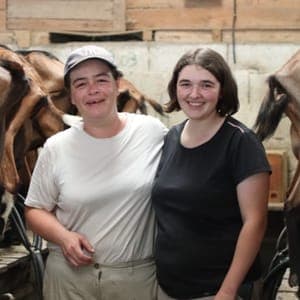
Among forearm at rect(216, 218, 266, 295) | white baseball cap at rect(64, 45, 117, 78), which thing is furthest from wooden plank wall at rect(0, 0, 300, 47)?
forearm at rect(216, 218, 266, 295)

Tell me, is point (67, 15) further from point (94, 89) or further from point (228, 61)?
point (94, 89)

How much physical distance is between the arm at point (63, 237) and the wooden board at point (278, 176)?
3.04m

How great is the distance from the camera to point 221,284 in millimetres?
1886

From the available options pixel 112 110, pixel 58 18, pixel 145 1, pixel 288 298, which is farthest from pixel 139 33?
pixel 112 110

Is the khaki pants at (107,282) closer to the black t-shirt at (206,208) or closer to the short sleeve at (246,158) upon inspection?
the black t-shirt at (206,208)

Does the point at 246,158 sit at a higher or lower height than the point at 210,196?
higher

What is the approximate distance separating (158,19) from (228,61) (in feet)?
2.34

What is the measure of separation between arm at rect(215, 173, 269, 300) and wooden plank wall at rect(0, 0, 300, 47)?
372cm

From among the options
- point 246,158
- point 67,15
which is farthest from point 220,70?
point 67,15

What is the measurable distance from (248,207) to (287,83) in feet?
2.63

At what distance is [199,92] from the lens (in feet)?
6.34

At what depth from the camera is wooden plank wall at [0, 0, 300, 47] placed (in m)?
5.39

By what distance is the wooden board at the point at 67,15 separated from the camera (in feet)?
18.7

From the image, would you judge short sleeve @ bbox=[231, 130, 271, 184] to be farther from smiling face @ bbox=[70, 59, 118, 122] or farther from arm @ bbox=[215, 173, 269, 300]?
smiling face @ bbox=[70, 59, 118, 122]
